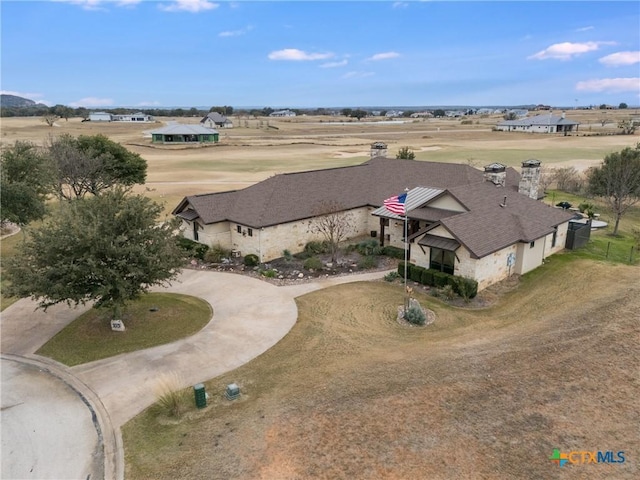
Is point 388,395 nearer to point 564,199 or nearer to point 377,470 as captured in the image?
point 377,470

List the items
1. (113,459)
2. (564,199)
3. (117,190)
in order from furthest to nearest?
(564,199), (117,190), (113,459)

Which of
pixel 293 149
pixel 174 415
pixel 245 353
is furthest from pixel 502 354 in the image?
pixel 293 149

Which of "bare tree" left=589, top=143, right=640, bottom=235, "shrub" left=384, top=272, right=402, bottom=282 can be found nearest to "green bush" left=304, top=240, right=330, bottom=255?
"shrub" left=384, top=272, right=402, bottom=282

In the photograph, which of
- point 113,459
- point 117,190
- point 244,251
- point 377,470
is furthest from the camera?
point 244,251

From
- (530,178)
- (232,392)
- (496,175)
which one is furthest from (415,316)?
(530,178)

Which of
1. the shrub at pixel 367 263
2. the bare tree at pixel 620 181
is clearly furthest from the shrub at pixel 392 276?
the bare tree at pixel 620 181

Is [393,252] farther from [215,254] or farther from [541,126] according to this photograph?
[541,126]
